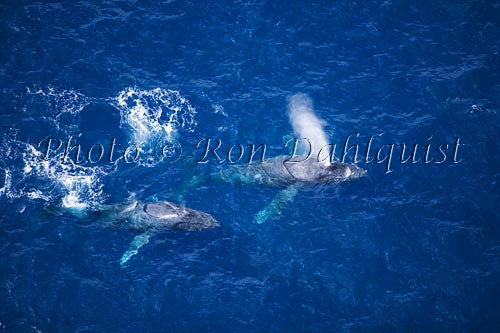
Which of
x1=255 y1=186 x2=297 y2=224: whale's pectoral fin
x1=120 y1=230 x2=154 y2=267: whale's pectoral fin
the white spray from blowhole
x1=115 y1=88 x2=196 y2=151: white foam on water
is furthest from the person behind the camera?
x1=115 y1=88 x2=196 y2=151: white foam on water

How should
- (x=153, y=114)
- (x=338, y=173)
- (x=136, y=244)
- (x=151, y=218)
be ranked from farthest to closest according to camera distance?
(x=153, y=114) → (x=338, y=173) → (x=151, y=218) → (x=136, y=244)

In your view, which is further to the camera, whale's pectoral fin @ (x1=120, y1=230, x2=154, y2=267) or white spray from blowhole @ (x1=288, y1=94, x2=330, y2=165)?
white spray from blowhole @ (x1=288, y1=94, x2=330, y2=165)

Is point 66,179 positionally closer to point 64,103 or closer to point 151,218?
point 64,103

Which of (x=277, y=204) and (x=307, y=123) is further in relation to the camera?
(x=307, y=123)

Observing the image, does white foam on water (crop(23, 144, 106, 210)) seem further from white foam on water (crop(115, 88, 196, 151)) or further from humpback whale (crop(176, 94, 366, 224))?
humpback whale (crop(176, 94, 366, 224))

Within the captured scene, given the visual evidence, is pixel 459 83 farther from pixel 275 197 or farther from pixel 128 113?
pixel 128 113

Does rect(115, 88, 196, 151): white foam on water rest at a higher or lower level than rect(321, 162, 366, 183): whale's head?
higher

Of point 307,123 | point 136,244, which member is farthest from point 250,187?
point 136,244

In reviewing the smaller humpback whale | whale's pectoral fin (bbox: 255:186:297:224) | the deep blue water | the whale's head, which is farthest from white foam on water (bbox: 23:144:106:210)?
the whale's head
